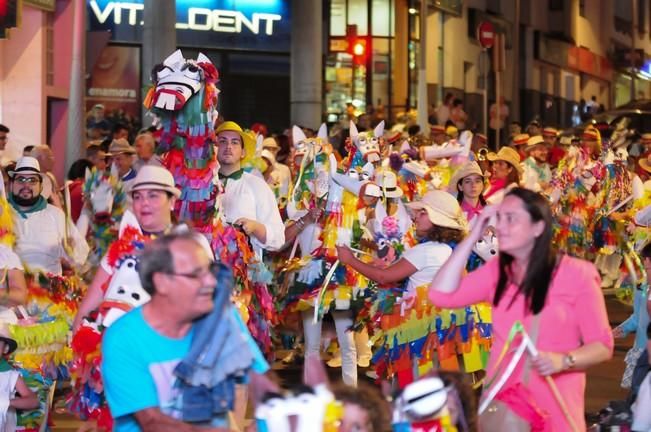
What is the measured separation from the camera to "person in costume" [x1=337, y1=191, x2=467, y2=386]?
10320 mm

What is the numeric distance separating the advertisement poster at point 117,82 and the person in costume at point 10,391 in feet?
82.4

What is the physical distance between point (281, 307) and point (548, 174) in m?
9.29

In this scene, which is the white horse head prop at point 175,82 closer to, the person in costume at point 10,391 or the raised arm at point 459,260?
the person in costume at point 10,391

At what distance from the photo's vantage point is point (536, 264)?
22.4 feet

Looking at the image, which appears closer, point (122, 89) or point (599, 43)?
point (122, 89)

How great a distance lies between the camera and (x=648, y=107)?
36.9 metres

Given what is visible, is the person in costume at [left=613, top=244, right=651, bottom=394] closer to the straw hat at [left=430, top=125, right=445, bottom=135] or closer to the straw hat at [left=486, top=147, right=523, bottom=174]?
the straw hat at [left=486, top=147, right=523, bottom=174]

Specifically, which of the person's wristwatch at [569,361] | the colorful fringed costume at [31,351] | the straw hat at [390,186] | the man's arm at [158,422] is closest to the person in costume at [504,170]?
the straw hat at [390,186]

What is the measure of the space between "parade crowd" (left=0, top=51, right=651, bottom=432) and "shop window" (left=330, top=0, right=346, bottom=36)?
23157mm

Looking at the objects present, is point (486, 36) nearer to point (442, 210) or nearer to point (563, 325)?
point (442, 210)

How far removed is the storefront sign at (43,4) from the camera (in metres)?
22.3

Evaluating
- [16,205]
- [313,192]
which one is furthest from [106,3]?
[16,205]

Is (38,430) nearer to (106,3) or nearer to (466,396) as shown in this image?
(466,396)

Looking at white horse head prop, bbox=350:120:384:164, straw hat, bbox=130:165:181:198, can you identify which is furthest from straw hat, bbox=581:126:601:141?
straw hat, bbox=130:165:181:198
